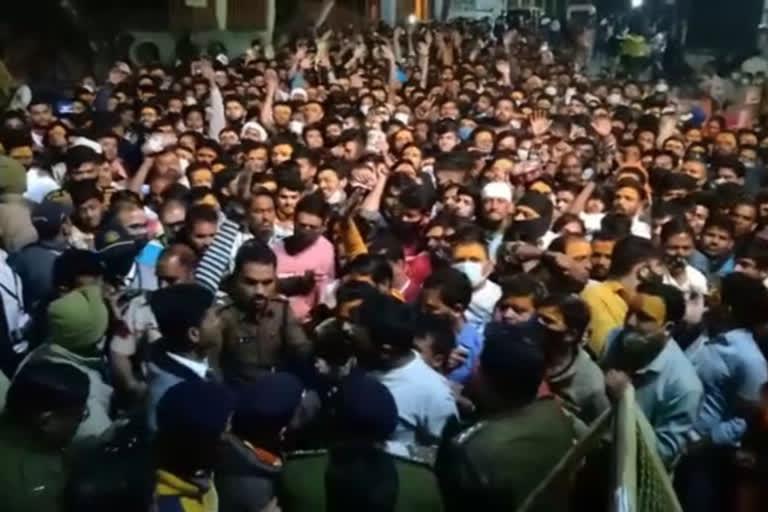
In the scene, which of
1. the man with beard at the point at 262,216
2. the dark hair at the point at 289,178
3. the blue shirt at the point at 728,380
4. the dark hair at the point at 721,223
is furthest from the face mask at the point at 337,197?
the blue shirt at the point at 728,380

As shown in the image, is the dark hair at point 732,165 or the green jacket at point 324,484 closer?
the green jacket at point 324,484

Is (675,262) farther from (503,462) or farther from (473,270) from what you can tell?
(503,462)

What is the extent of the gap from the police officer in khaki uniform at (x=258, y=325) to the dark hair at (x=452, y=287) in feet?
1.83

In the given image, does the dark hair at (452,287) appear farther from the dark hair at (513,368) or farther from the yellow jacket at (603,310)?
the dark hair at (513,368)

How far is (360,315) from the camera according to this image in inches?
171

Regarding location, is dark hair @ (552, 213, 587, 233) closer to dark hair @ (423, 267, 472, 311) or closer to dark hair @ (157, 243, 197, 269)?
dark hair @ (423, 267, 472, 311)

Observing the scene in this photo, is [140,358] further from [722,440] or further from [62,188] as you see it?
[62,188]

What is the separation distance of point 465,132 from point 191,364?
7087mm

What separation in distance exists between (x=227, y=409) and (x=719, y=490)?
2.02 m

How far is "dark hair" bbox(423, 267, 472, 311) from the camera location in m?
4.99

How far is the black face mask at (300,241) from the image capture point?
238 inches

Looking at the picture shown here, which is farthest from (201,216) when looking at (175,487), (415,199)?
(175,487)

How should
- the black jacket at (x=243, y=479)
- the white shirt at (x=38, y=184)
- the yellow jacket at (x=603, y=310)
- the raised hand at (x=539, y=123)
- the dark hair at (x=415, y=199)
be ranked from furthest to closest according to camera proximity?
the raised hand at (x=539, y=123) → the white shirt at (x=38, y=184) → the dark hair at (x=415, y=199) → the yellow jacket at (x=603, y=310) → the black jacket at (x=243, y=479)

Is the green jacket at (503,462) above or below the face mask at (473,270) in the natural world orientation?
above
